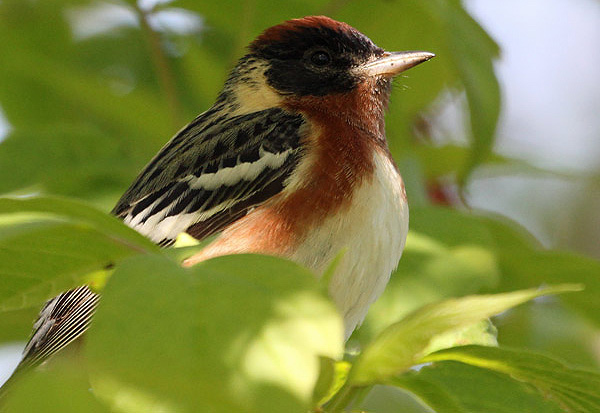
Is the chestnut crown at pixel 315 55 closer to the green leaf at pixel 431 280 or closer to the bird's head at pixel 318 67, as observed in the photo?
the bird's head at pixel 318 67

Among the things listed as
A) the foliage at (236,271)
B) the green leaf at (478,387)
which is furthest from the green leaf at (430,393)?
the green leaf at (478,387)

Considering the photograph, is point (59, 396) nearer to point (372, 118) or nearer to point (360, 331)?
point (360, 331)

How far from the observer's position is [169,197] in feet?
10.4

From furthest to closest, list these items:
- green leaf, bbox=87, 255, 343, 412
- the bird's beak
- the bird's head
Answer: the bird's head
the bird's beak
green leaf, bbox=87, 255, 343, 412

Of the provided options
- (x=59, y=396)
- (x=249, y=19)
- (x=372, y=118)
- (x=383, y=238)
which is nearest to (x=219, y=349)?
(x=59, y=396)

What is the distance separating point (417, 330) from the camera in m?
1.47

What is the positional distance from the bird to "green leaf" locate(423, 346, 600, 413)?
100cm

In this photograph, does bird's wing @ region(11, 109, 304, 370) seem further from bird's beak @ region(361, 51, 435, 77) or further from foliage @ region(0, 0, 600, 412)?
bird's beak @ region(361, 51, 435, 77)

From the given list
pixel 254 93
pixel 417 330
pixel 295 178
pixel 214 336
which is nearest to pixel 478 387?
pixel 417 330

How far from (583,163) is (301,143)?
7.54 metres

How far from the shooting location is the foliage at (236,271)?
1180 mm

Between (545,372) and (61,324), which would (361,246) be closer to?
(61,324)

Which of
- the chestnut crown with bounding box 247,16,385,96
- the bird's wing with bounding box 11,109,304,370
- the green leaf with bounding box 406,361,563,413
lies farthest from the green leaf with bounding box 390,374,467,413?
the chestnut crown with bounding box 247,16,385,96

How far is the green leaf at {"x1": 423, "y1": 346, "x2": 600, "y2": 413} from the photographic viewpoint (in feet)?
5.31
